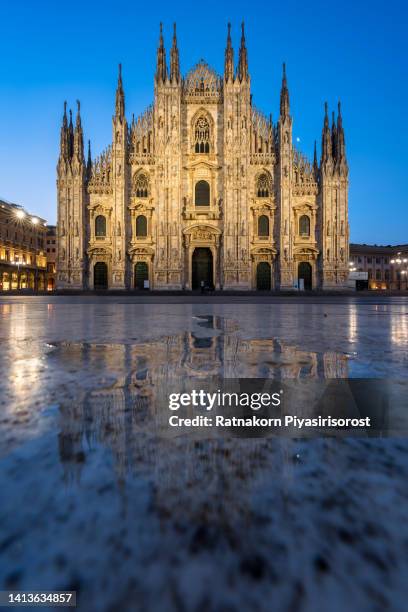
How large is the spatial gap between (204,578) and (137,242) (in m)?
27.6

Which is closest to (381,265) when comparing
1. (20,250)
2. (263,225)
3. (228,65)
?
(263,225)

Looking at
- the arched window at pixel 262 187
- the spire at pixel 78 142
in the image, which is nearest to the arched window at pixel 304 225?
the arched window at pixel 262 187

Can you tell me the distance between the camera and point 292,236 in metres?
27.0

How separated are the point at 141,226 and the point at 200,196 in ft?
17.0

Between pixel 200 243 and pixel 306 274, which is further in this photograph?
pixel 306 274

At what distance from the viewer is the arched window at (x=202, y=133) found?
2716cm

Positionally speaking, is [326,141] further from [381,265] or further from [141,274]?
[381,265]

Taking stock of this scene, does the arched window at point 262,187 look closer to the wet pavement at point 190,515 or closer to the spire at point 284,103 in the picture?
the spire at point 284,103

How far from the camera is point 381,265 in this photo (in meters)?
57.3

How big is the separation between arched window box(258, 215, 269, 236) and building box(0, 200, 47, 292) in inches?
960

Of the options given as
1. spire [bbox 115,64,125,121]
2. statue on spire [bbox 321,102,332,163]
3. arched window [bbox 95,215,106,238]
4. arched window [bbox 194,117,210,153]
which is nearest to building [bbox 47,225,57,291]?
arched window [bbox 95,215,106,238]

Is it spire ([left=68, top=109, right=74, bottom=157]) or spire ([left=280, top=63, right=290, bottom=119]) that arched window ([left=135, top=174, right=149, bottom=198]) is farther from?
spire ([left=280, top=63, right=290, bottom=119])

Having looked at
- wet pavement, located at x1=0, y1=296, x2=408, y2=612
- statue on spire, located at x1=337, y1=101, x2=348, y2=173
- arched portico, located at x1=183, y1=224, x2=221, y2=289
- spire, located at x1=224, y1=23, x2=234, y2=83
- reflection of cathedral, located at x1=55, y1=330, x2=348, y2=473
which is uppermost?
spire, located at x1=224, y1=23, x2=234, y2=83

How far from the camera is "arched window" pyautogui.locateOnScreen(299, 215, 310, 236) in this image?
27.8 meters
